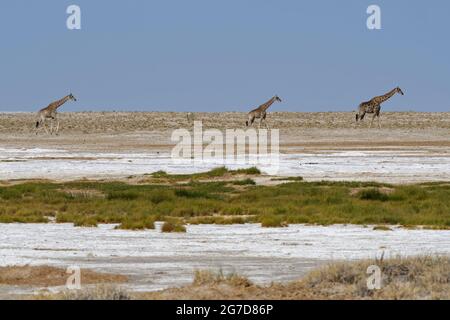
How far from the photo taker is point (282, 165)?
4409 centimetres

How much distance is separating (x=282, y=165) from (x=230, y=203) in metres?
15.1

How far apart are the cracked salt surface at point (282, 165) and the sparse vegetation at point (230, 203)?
15.0 ft

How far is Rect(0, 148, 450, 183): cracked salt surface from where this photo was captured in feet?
130

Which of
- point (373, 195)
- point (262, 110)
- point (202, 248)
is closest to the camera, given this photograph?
point (202, 248)

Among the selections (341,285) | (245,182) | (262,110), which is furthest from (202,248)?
(262,110)

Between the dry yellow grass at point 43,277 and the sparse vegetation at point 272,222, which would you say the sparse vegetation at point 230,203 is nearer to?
the sparse vegetation at point 272,222

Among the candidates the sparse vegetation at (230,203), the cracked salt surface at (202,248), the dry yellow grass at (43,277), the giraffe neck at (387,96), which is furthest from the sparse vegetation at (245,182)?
the giraffe neck at (387,96)

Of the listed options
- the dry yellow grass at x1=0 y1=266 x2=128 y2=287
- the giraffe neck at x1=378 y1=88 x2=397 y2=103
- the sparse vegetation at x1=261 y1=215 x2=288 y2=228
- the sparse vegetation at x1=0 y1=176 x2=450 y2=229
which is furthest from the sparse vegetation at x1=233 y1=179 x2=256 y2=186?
the giraffe neck at x1=378 y1=88 x2=397 y2=103

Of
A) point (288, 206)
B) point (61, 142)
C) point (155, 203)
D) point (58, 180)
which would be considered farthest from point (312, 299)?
point (61, 142)

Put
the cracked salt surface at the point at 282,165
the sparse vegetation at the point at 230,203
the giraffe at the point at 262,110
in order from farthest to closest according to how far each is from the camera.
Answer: the giraffe at the point at 262,110 → the cracked salt surface at the point at 282,165 → the sparse vegetation at the point at 230,203

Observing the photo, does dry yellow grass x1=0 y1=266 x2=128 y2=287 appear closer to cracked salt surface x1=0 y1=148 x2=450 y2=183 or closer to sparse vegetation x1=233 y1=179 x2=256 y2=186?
sparse vegetation x1=233 y1=179 x2=256 y2=186

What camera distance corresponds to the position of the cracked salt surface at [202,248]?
1645 centimetres

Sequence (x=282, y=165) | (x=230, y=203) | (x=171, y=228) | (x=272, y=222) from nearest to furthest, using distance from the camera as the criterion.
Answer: (x=171, y=228) → (x=272, y=222) → (x=230, y=203) → (x=282, y=165)

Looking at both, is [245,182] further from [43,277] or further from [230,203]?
[43,277]
